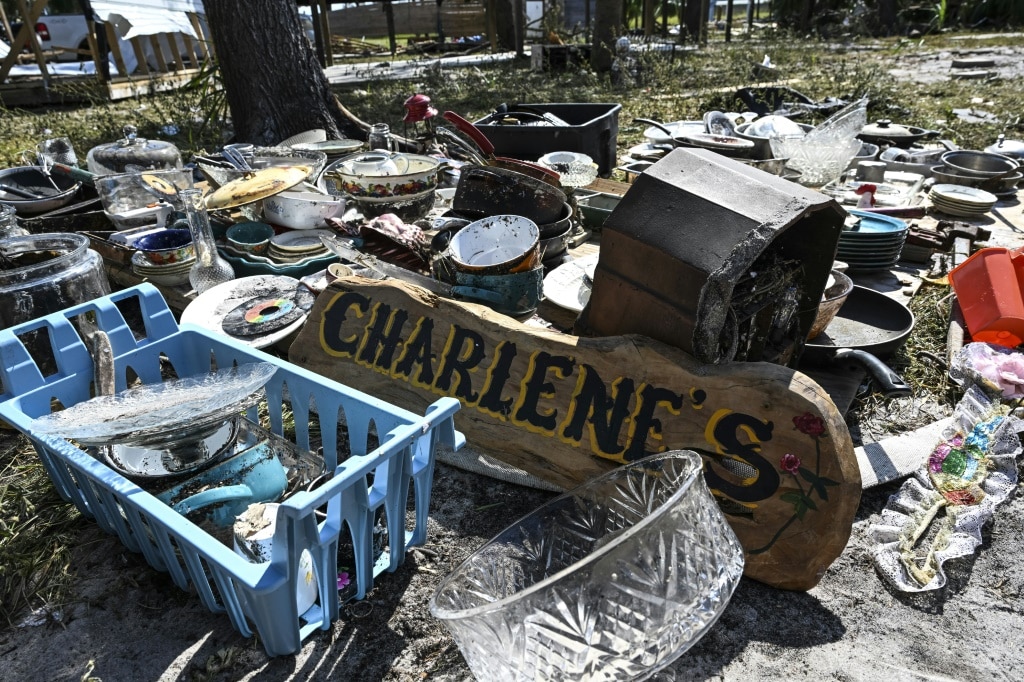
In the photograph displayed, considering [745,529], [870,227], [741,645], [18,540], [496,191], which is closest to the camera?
[741,645]

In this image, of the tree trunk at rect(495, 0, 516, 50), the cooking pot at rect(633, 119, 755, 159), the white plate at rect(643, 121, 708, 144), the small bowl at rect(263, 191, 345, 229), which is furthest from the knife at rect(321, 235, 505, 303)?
the tree trunk at rect(495, 0, 516, 50)

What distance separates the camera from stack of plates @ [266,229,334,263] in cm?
339

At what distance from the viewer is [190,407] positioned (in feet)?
5.50

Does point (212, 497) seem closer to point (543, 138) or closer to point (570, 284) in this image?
point (570, 284)

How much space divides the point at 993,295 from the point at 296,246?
10.9 ft

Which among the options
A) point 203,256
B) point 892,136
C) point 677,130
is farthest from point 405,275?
point 892,136

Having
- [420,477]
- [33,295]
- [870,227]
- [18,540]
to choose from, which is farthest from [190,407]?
[870,227]

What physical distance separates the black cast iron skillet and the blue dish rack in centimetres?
151

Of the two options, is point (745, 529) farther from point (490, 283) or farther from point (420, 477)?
point (490, 283)

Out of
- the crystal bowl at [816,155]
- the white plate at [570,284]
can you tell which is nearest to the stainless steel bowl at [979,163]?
the crystal bowl at [816,155]

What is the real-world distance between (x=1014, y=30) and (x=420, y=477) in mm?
20572

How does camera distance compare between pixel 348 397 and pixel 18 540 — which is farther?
pixel 18 540

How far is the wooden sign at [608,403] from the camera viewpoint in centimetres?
173

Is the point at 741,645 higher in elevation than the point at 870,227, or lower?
lower
